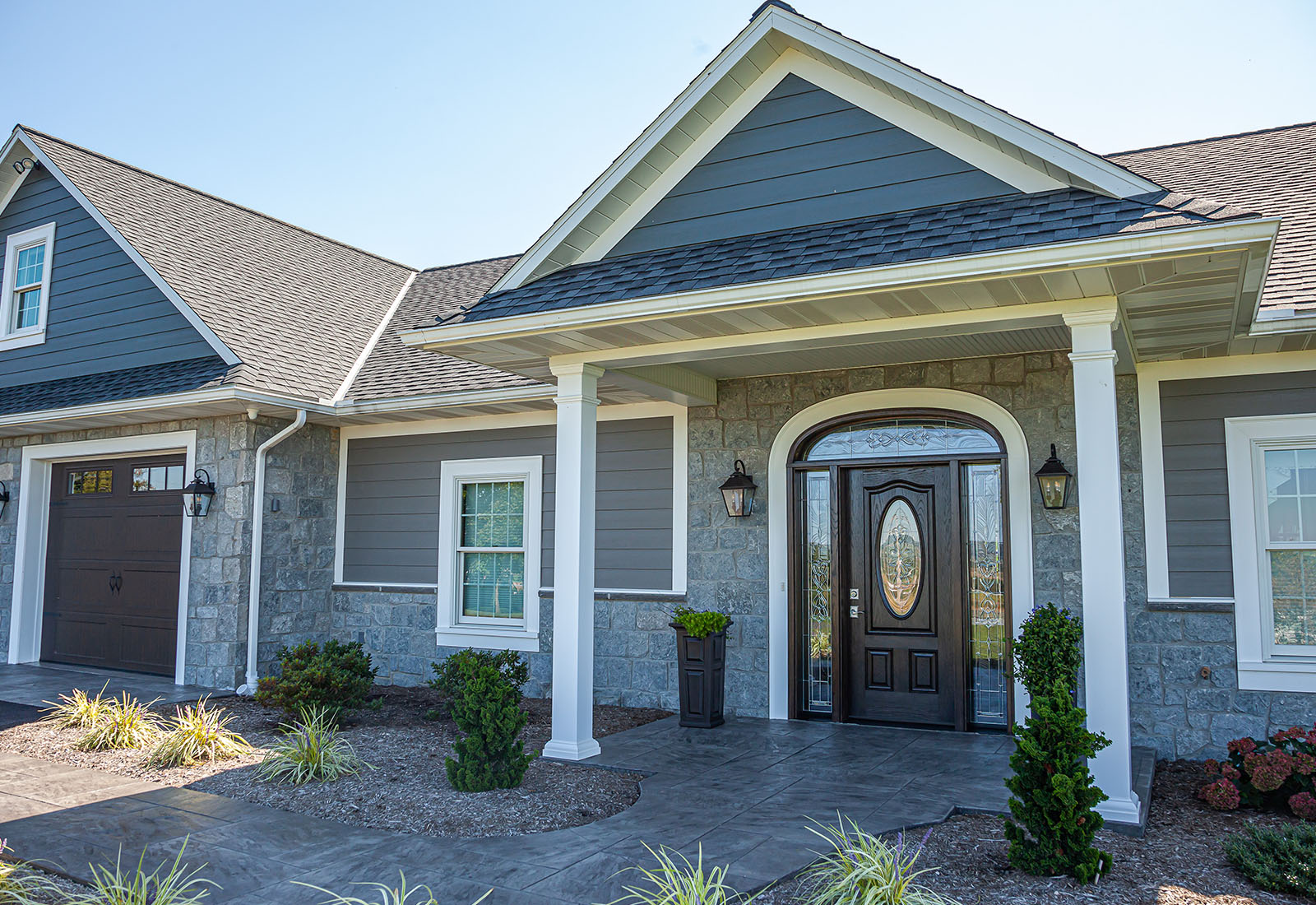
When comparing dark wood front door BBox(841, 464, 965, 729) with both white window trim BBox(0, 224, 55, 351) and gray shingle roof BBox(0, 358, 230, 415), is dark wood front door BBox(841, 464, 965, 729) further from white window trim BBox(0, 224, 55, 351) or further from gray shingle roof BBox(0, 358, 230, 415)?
white window trim BBox(0, 224, 55, 351)

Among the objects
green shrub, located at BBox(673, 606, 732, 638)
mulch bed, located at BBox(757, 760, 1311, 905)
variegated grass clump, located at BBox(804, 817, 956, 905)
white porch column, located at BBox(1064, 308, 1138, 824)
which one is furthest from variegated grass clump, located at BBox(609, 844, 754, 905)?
green shrub, located at BBox(673, 606, 732, 638)

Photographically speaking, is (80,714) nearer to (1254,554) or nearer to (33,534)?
(33,534)

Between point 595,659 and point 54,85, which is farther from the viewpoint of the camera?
point 54,85

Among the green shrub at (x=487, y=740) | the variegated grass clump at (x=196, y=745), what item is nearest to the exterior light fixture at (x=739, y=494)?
the green shrub at (x=487, y=740)

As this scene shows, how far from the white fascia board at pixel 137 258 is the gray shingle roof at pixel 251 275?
2.1 inches

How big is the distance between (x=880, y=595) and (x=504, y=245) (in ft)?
36.1

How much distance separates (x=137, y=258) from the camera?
1036 cm

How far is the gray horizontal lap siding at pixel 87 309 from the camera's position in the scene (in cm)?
1033

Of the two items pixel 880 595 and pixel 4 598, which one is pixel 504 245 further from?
pixel 880 595

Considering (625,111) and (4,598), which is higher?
(625,111)

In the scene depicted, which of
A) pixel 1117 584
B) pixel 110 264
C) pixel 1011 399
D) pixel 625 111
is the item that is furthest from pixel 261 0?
pixel 1117 584

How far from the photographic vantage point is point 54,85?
12.6 meters

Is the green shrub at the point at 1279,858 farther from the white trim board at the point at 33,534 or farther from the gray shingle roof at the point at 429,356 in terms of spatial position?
the white trim board at the point at 33,534

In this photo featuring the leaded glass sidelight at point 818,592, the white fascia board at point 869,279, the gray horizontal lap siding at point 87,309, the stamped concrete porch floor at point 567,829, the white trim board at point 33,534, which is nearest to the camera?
the stamped concrete porch floor at point 567,829
